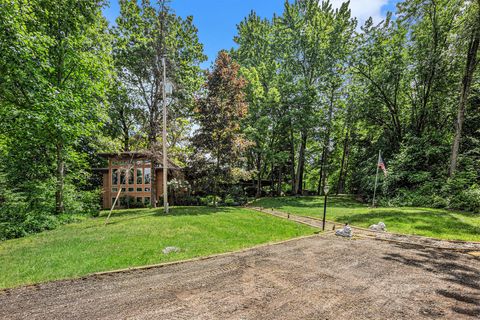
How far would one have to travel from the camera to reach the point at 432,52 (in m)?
14.8

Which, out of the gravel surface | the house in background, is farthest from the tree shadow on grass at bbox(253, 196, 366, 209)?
the gravel surface

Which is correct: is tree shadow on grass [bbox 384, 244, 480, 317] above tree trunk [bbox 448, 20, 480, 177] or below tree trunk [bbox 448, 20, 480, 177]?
below

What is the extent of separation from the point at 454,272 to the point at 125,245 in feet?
26.0

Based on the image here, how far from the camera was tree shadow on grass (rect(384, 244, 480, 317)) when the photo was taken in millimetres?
2984

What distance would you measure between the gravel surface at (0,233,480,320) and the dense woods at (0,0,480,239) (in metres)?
7.72

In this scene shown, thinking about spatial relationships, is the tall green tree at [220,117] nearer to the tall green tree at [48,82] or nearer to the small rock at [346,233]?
the tall green tree at [48,82]

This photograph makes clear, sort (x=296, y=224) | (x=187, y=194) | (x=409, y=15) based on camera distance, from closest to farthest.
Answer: (x=296, y=224) < (x=409, y=15) < (x=187, y=194)

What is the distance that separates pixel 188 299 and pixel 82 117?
1088 centimetres

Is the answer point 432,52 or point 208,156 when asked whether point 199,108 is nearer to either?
point 208,156

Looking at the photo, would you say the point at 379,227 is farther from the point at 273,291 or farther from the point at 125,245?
the point at 125,245

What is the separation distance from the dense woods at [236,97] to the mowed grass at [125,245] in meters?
3.81

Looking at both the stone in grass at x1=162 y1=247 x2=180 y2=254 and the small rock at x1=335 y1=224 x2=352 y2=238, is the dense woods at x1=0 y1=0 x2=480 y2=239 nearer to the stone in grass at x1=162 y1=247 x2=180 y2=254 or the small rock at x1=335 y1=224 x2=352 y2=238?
the stone in grass at x1=162 y1=247 x2=180 y2=254

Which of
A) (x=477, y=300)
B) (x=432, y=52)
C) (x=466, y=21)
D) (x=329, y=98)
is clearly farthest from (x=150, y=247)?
(x=329, y=98)

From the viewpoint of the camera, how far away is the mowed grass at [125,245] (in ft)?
14.4
